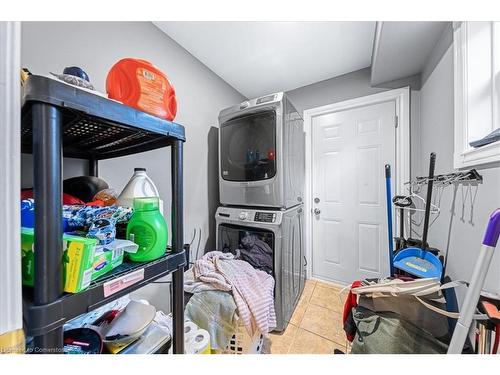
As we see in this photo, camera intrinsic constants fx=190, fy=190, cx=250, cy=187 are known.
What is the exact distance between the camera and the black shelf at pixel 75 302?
32cm

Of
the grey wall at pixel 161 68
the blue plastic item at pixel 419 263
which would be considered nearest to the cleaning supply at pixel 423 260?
the blue plastic item at pixel 419 263

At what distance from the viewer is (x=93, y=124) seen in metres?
0.55

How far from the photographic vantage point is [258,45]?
4.87 ft

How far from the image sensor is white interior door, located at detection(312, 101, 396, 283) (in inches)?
74.5

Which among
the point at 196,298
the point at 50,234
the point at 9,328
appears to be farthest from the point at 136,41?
the point at 196,298

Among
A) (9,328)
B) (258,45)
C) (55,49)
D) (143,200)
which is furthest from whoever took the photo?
(258,45)

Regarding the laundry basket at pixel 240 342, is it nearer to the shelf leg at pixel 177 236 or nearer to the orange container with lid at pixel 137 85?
the shelf leg at pixel 177 236

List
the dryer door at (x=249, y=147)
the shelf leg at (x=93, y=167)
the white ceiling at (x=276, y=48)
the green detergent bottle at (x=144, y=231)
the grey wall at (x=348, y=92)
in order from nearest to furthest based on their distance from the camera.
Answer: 1. the green detergent bottle at (x=144, y=231)
2. the shelf leg at (x=93, y=167)
3. the white ceiling at (x=276, y=48)
4. the dryer door at (x=249, y=147)
5. the grey wall at (x=348, y=92)

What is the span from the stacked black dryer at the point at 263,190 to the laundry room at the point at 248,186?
1 centimetres

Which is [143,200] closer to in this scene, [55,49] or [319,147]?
[55,49]

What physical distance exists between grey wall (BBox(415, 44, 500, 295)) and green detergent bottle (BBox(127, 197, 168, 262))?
1194 mm

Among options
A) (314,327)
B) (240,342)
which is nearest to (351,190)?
(314,327)

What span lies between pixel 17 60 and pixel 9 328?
17.3 inches

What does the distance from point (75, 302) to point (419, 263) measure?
1.54m
